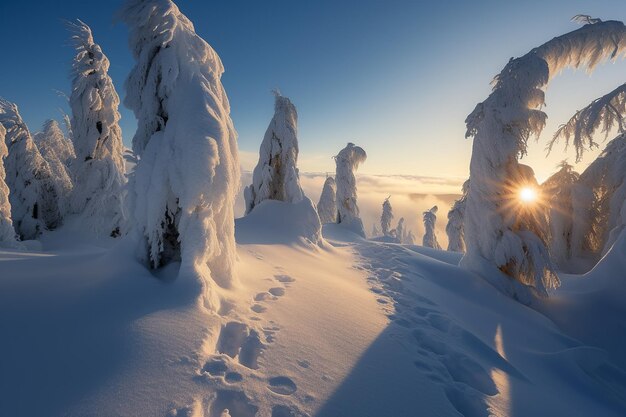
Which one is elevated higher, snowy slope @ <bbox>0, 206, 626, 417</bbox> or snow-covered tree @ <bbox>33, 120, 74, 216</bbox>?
snow-covered tree @ <bbox>33, 120, 74, 216</bbox>

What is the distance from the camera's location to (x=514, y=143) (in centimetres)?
809

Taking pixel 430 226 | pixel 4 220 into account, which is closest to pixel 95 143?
pixel 4 220

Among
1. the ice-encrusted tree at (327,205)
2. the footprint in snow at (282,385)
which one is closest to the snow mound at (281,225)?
the footprint in snow at (282,385)

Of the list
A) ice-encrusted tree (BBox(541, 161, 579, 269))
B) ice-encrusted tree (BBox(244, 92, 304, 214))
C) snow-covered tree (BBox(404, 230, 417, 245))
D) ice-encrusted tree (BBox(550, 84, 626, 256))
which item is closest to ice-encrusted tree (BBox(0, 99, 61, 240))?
ice-encrusted tree (BBox(244, 92, 304, 214))

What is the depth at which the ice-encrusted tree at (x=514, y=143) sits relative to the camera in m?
7.59

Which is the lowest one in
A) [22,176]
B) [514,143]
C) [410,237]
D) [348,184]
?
[410,237]

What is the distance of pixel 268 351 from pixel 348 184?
22.6 m

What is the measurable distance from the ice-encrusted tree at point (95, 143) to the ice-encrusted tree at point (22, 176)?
7.19 feet

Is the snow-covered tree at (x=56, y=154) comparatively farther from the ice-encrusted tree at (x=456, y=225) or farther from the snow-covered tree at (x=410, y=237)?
the snow-covered tree at (x=410, y=237)

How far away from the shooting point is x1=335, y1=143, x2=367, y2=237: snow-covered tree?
24.8m

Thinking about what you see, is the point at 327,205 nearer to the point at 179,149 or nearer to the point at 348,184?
the point at 348,184

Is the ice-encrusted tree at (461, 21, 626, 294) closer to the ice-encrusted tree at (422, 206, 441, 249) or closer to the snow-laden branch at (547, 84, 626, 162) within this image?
the snow-laden branch at (547, 84, 626, 162)

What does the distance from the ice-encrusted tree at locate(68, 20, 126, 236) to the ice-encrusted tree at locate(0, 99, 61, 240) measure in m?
2.19

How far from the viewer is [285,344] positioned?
10.5ft
